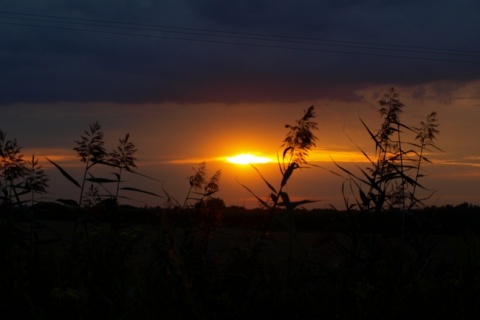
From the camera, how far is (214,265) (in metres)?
4.18

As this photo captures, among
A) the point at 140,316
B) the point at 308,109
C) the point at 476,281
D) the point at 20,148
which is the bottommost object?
the point at 140,316

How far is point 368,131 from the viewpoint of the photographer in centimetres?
525

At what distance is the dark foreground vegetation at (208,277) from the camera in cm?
358

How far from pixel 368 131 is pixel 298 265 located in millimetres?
1447

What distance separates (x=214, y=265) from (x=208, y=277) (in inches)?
4.4

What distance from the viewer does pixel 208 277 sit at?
4.09 metres

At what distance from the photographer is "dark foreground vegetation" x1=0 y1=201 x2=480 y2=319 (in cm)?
358

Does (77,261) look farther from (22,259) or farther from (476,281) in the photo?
(476,281)

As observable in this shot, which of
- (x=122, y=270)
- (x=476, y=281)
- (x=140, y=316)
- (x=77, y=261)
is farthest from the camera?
(x=476, y=281)

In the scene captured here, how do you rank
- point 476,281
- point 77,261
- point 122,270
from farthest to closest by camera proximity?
point 476,281
point 77,261
point 122,270

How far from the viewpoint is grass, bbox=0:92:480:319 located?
143 inches

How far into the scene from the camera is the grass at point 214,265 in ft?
11.9

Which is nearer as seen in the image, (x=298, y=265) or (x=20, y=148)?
(x=298, y=265)

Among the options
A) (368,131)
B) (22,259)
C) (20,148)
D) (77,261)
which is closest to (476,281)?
(368,131)
